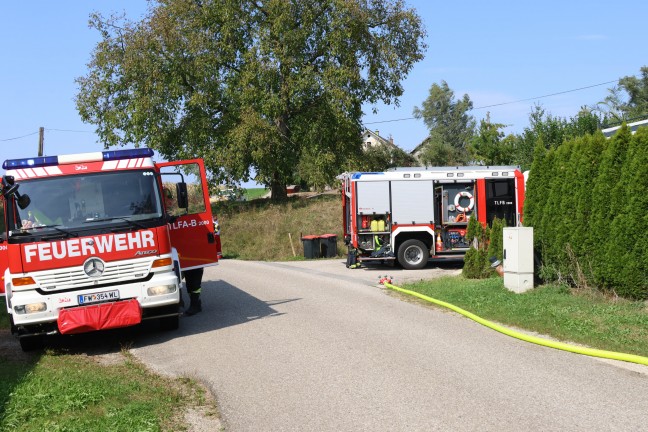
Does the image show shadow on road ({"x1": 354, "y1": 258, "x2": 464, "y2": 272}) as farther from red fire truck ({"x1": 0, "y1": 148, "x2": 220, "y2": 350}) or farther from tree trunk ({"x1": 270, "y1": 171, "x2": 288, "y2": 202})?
tree trunk ({"x1": 270, "y1": 171, "x2": 288, "y2": 202})

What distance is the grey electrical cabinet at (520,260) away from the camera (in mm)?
13250

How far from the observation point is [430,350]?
29.2 feet

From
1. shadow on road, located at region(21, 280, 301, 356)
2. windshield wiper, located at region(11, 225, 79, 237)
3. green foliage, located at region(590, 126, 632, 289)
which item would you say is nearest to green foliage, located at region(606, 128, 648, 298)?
green foliage, located at region(590, 126, 632, 289)

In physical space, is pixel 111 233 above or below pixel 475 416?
above

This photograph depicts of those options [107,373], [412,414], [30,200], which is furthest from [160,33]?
[412,414]

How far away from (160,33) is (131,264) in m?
31.5

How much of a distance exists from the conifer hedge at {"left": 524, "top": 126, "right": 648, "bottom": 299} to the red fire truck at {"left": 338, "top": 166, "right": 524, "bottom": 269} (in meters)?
6.67

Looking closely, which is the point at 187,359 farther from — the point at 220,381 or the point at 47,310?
the point at 47,310

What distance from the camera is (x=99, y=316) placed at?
394 inches

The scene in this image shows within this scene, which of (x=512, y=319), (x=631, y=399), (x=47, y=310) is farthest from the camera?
(x=512, y=319)

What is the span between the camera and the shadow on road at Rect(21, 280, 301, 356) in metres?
10.8

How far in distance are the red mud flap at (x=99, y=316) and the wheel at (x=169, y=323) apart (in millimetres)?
1206

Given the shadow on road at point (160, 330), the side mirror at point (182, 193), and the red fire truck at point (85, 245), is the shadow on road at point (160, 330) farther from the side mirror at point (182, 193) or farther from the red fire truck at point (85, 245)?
the side mirror at point (182, 193)

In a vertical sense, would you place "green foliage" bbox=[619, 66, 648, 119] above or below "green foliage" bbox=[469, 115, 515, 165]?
above
